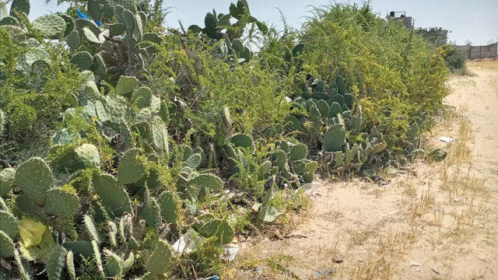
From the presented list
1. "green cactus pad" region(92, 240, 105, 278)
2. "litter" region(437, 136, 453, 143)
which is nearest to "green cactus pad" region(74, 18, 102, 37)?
"green cactus pad" region(92, 240, 105, 278)

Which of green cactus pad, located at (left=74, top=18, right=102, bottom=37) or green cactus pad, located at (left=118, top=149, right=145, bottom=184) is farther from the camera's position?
green cactus pad, located at (left=74, top=18, right=102, bottom=37)

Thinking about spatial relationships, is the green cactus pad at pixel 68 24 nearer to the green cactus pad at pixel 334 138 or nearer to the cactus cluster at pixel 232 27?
the cactus cluster at pixel 232 27

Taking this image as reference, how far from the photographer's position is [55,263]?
99.4 inches

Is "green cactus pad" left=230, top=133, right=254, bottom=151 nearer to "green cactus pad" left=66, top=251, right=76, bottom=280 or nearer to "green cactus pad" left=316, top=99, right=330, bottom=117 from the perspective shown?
"green cactus pad" left=316, top=99, right=330, bottom=117

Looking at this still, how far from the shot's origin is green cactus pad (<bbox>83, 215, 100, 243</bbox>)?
265cm

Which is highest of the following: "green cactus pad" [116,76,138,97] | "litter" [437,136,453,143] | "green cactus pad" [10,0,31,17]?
"green cactus pad" [10,0,31,17]

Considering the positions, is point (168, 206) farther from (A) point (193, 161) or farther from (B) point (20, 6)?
(B) point (20, 6)

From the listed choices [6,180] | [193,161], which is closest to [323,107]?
[193,161]

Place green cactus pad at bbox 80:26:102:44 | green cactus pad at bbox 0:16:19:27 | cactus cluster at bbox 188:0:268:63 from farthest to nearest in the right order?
cactus cluster at bbox 188:0:268:63 < green cactus pad at bbox 80:26:102:44 < green cactus pad at bbox 0:16:19:27

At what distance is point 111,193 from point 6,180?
56cm

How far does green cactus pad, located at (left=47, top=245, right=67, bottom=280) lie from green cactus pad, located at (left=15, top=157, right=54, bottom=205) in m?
0.30

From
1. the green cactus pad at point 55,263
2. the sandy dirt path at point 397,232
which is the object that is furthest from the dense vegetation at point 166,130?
the sandy dirt path at point 397,232

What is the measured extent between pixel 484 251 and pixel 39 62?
11.7 feet

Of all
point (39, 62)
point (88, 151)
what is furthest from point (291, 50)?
point (88, 151)
